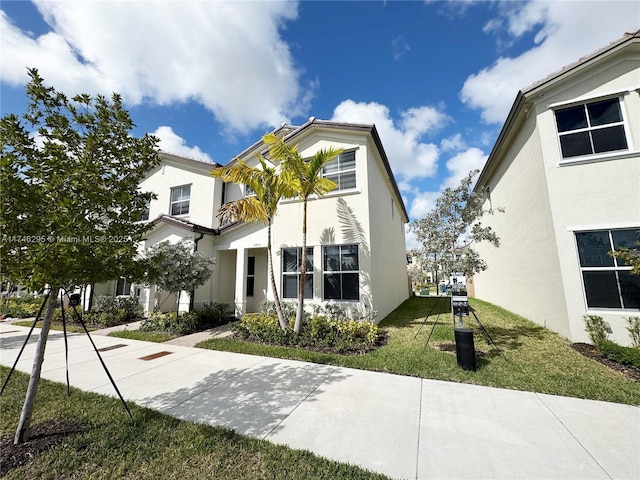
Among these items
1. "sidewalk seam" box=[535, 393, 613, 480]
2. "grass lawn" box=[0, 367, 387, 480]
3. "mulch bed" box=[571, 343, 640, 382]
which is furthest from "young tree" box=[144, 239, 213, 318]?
"mulch bed" box=[571, 343, 640, 382]

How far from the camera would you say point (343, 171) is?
11062 mm

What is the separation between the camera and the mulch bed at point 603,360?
5.56 meters

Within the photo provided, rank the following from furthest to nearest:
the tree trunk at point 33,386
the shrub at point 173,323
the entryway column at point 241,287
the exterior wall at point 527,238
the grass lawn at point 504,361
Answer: the entryway column at point 241,287 → the shrub at point 173,323 → the exterior wall at point 527,238 → the grass lawn at point 504,361 → the tree trunk at point 33,386

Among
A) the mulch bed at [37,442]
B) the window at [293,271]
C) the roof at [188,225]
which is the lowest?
the mulch bed at [37,442]

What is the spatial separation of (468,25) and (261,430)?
13.3 meters

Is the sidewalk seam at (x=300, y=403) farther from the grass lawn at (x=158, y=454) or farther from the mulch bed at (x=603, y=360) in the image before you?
the mulch bed at (x=603, y=360)

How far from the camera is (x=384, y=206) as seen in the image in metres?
14.1

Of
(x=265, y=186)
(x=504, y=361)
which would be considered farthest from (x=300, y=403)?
(x=265, y=186)

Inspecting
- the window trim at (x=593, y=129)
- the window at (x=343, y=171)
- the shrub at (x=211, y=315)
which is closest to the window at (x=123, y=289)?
the shrub at (x=211, y=315)

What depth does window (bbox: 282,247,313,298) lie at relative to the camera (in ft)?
34.8

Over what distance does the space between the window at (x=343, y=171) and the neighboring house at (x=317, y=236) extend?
0.04 m

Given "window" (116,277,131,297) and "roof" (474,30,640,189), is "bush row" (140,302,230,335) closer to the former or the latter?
"window" (116,277,131,297)

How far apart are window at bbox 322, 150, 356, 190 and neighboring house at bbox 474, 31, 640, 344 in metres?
6.15

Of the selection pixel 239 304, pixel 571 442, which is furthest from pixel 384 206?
pixel 571 442
